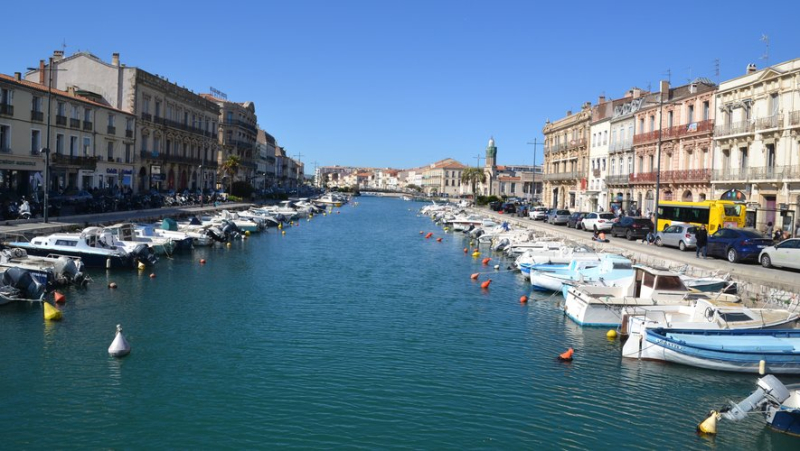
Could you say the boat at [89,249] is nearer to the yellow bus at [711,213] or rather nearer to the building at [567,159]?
the yellow bus at [711,213]

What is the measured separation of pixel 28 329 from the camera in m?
20.4

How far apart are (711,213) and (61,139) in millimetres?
47393

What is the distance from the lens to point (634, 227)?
145 ft

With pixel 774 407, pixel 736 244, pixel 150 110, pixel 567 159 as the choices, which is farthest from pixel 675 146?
pixel 150 110

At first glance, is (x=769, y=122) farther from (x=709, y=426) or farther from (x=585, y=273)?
(x=709, y=426)

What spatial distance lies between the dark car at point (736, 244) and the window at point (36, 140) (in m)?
45.9

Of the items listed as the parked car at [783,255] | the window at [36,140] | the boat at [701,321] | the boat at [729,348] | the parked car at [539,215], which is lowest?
the boat at [729,348]

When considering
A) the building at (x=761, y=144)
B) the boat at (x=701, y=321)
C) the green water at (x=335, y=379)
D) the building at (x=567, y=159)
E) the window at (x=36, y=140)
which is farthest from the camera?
the building at (x=567, y=159)

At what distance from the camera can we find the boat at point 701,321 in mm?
19031

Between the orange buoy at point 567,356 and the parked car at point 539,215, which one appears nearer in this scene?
the orange buoy at point 567,356

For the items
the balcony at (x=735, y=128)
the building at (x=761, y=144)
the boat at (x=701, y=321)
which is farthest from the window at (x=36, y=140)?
the balcony at (x=735, y=128)

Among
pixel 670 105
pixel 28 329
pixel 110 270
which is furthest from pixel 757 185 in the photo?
pixel 28 329

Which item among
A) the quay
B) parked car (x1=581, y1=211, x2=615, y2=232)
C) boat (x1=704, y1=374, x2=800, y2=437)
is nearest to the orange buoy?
boat (x1=704, y1=374, x2=800, y2=437)

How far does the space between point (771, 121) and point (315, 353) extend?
34617 mm
